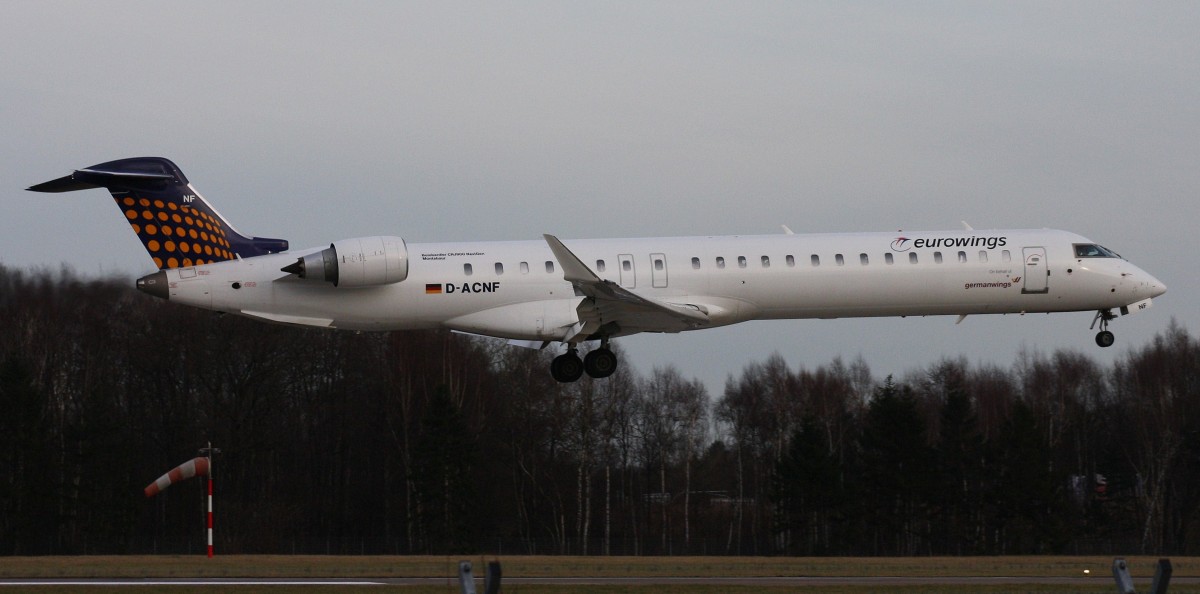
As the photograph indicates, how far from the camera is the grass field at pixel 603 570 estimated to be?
23.5 m

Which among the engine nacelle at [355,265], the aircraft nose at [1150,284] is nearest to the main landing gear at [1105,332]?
the aircraft nose at [1150,284]

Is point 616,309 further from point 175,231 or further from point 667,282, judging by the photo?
point 175,231

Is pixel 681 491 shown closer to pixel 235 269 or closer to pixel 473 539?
pixel 473 539

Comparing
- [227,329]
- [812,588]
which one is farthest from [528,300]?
[227,329]

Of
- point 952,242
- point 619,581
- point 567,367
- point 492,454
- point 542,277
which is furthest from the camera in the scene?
point 492,454

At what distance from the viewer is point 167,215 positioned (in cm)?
2997

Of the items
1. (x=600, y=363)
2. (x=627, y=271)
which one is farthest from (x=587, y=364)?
(x=627, y=271)

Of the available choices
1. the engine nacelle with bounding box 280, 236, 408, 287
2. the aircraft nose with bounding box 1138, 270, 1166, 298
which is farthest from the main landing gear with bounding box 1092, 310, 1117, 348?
the engine nacelle with bounding box 280, 236, 408, 287

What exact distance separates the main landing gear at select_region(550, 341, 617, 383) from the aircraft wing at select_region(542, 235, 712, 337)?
464 millimetres

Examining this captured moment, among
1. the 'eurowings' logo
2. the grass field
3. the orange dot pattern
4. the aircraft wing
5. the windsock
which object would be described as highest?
the orange dot pattern

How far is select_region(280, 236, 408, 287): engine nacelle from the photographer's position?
2866 centimetres

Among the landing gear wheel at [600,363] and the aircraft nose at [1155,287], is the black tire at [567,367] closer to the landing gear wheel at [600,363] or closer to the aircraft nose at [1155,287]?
the landing gear wheel at [600,363]

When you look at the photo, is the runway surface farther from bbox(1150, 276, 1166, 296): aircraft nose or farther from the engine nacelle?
bbox(1150, 276, 1166, 296): aircraft nose

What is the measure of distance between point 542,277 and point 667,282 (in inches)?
103
